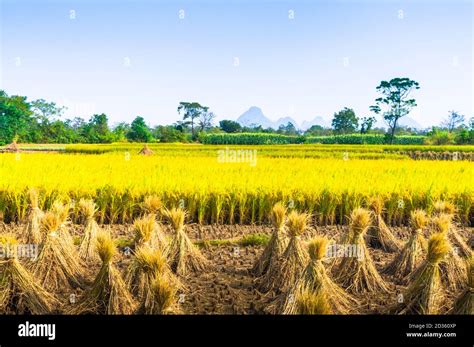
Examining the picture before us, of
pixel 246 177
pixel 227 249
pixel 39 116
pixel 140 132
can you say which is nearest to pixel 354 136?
pixel 140 132

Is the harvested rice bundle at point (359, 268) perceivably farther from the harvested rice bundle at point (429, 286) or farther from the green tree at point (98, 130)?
the green tree at point (98, 130)

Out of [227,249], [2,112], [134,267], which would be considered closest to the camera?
[134,267]

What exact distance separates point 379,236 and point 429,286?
2.06 metres

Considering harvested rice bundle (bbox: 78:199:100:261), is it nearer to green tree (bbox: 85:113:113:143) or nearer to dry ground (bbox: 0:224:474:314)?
dry ground (bbox: 0:224:474:314)

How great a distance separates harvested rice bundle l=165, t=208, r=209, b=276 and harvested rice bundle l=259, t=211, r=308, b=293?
0.84 metres

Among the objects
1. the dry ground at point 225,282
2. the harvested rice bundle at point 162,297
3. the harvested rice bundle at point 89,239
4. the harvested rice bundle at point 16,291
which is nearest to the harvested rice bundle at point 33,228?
the harvested rice bundle at point 89,239

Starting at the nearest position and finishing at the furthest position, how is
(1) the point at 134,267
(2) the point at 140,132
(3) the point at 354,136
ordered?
(1) the point at 134,267 < (2) the point at 140,132 < (3) the point at 354,136

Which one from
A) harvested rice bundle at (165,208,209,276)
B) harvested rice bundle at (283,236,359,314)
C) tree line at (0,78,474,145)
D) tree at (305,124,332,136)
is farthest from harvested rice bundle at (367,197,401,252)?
tree at (305,124,332,136)

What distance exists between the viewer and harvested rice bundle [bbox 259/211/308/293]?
11.7 feet

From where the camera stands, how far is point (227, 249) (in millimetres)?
5023
